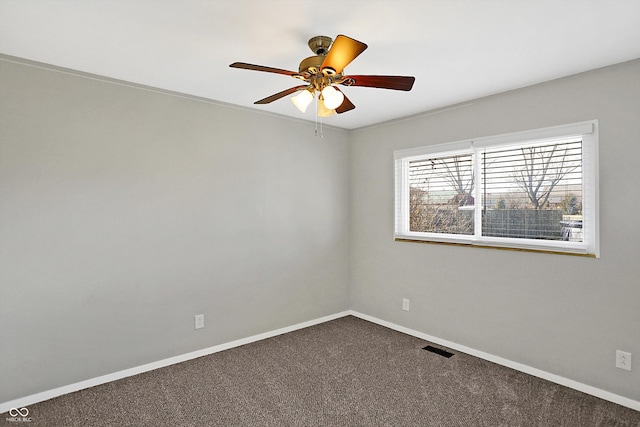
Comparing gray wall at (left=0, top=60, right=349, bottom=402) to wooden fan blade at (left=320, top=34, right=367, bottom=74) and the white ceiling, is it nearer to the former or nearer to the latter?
the white ceiling

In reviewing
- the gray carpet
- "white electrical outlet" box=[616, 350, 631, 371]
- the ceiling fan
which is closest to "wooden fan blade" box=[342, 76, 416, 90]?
the ceiling fan

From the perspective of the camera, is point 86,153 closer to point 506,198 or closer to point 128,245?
point 128,245

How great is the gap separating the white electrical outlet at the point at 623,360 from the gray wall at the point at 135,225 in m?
2.70

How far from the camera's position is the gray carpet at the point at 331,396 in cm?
229

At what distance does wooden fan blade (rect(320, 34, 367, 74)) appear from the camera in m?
1.58

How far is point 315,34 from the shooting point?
2.05 meters

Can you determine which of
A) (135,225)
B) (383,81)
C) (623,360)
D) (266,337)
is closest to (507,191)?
(623,360)

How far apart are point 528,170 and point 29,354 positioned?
4.01 m

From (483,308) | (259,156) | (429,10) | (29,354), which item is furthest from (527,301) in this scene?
(29,354)

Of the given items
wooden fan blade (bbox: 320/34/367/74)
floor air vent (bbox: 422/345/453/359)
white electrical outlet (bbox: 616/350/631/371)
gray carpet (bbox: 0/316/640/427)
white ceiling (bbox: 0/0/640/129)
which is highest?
white ceiling (bbox: 0/0/640/129)

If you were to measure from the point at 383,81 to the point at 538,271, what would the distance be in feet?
6.69

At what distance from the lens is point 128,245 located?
285 centimetres

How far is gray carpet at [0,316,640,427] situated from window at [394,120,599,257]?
109 cm

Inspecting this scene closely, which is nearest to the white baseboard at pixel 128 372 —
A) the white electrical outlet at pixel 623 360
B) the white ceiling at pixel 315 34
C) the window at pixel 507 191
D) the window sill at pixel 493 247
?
the window sill at pixel 493 247
